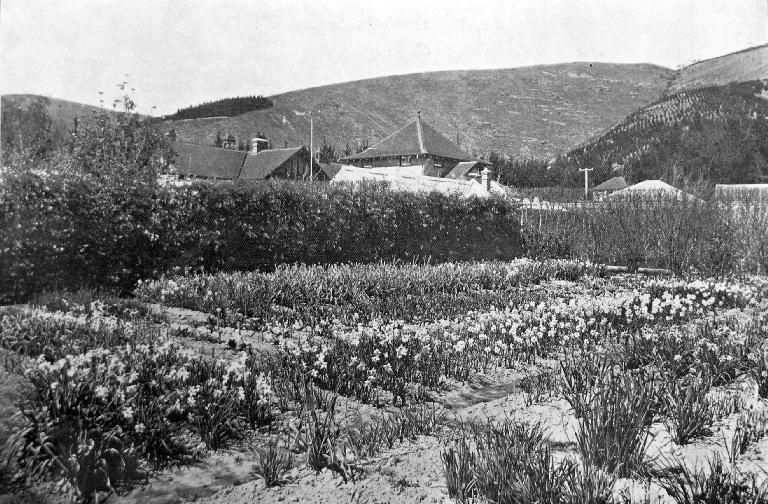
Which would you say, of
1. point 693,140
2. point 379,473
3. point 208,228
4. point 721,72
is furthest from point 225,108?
point 379,473

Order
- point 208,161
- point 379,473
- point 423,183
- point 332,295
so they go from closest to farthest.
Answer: point 379,473 < point 332,295 < point 423,183 < point 208,161

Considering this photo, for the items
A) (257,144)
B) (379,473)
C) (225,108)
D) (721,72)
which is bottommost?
(379,473)

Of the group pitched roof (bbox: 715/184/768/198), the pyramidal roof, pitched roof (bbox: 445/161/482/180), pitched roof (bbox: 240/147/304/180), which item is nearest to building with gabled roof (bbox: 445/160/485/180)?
pitched roof (bbox: 445/161/482/180)

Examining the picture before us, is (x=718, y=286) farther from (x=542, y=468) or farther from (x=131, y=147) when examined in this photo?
(x=131, y=147)

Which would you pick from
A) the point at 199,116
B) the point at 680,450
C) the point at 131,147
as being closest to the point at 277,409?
the point at 680,450

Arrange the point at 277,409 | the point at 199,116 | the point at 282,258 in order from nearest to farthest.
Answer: the point at 277,409 < the point at 282,258 < the point at 199,116

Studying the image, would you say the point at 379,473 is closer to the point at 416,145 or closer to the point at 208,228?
the point at 208,228
